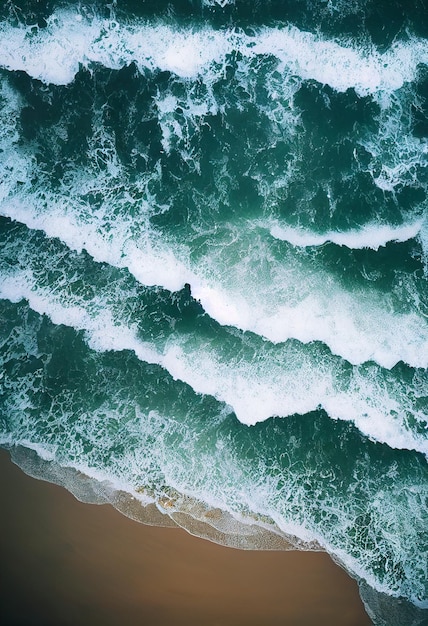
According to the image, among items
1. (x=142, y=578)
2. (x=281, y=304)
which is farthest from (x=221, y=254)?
(x=142, y=578)

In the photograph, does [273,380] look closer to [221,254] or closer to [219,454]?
[219,454]

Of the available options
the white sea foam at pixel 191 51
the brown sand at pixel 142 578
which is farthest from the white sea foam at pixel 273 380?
the white sea foam at pixel 191 51

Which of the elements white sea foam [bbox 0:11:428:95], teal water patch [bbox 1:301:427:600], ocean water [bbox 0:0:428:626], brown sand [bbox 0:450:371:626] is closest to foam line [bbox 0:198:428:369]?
ocean water [bbox 0:0:428:626]

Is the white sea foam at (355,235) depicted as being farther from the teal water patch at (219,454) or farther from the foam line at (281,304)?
the teal water patch at (219,454)

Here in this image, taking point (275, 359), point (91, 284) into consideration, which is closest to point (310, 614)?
point (275, 359)

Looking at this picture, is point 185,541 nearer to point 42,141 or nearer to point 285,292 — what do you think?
point 285,292
